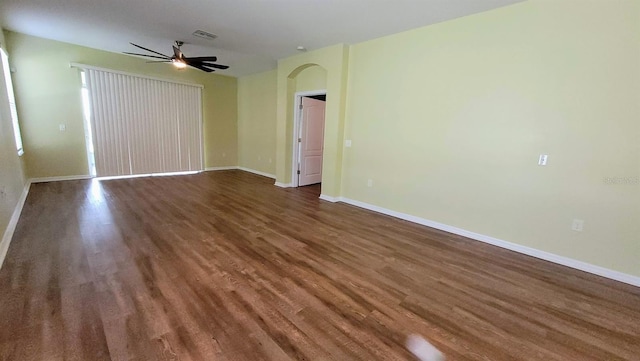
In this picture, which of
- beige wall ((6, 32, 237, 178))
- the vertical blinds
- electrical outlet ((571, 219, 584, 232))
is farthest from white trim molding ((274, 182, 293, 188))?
electrical outlet ((571, 219, 584, 232))

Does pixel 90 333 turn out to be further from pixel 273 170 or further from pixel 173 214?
pixel 273 170

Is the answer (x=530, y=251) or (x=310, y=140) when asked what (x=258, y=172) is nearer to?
(x=310, y=140)

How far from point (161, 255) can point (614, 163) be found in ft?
14.4

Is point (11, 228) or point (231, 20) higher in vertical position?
point (231, 20)

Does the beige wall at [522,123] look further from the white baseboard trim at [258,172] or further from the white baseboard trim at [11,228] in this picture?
the white baseboard trim at [11,228]

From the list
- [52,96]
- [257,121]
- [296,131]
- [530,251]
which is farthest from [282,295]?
[52,96]

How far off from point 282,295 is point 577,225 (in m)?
3.03

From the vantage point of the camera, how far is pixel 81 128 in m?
5.53

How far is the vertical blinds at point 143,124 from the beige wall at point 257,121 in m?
1.16

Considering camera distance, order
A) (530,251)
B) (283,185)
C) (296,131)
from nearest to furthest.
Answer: (530,251) → (296,131) → (283,185)

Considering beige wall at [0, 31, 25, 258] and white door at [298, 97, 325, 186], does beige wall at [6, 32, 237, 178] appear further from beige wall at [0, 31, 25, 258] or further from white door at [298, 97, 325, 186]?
white door at [298, 97, 325, 186]

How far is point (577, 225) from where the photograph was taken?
2746mm

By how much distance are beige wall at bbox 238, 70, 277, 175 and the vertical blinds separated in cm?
116

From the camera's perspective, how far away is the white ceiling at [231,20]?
122 inches
